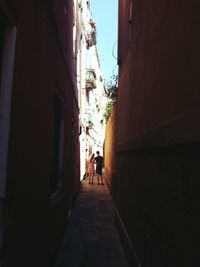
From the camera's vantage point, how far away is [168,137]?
3.50 meters

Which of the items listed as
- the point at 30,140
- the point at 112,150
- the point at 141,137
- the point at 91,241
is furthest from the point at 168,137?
the point at 112,150

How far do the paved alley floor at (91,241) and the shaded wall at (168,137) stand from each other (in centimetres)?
113

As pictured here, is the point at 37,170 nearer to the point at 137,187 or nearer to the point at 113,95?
the point at 137,187

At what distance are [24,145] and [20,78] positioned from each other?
62 centimetres

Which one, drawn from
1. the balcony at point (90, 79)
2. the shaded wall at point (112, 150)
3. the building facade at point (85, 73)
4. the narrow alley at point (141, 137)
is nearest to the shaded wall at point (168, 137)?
the narrow alley at point (141, 137)

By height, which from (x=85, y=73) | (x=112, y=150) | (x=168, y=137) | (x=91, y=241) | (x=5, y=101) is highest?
(x=85, y=73)

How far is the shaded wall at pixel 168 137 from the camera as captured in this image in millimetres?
2896

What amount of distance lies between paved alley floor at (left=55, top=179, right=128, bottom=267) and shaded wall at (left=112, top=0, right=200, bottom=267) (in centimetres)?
113

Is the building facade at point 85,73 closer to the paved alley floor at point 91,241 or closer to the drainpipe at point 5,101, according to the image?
the paved alley floor at point 91,241

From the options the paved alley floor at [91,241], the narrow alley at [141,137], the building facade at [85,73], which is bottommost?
the paved alley floor at [91,241]

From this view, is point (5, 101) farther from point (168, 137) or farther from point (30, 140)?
point (168, 137)

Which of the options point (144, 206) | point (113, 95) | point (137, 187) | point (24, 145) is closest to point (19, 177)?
point (24, 145)

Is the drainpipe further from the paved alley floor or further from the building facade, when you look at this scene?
the building facade

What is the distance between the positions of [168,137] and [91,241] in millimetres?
5246
